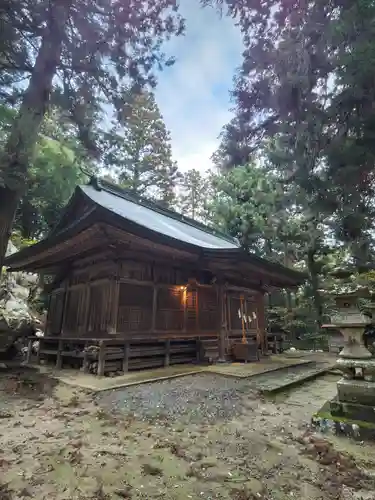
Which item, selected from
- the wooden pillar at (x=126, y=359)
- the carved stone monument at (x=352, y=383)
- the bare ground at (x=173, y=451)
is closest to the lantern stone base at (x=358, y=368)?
the carved stone monument at (x=352, y=383)

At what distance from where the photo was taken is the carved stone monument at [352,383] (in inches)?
117

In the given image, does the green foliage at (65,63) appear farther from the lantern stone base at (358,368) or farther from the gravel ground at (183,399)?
the lantern stone base at (358,368)

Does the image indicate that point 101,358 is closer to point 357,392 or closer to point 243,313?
point 357,392

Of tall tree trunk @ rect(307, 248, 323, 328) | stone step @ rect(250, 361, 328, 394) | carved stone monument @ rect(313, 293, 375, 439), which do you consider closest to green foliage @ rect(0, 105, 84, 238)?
stone step @ rect(250, 361, 328, 394)

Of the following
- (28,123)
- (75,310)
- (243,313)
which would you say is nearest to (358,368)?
(243,313)

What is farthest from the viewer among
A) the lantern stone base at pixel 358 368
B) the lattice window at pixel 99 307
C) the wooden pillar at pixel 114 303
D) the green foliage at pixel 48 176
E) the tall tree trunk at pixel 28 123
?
the green foliage at pixel 48 176

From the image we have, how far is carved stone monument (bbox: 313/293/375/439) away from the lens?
9.78ft

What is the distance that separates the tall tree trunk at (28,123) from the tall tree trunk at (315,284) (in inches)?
547

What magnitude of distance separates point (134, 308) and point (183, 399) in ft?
10.5

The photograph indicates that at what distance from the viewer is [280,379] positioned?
228 inches

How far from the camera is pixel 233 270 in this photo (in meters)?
8.85

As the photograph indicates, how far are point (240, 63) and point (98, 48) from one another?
3.56 metres

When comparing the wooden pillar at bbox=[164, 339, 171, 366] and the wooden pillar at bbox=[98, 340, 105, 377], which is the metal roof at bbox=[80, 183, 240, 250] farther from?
the wooden pillar at bbox=[98, 340, 105, 377]

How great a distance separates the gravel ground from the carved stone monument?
47.8 inches
